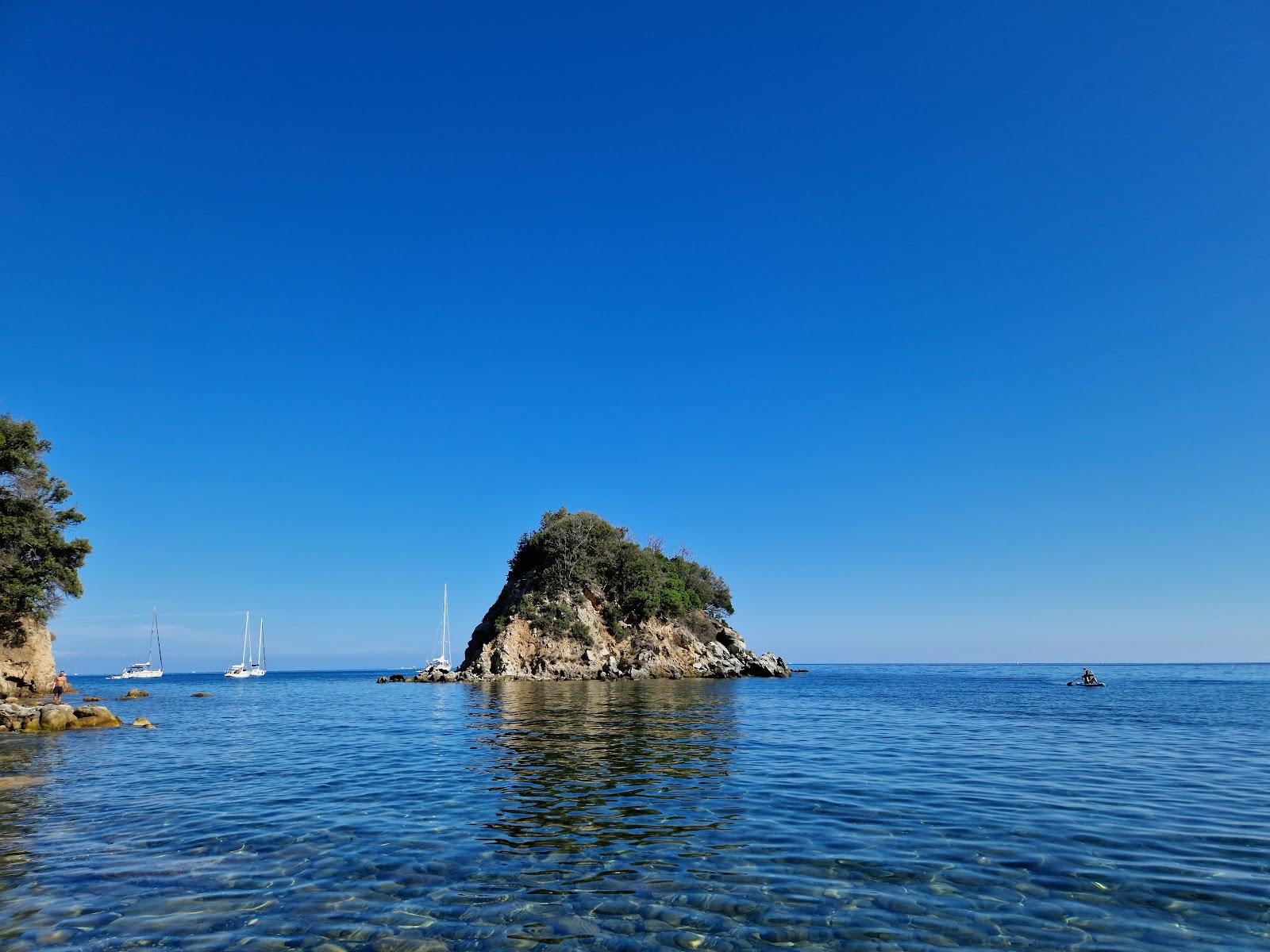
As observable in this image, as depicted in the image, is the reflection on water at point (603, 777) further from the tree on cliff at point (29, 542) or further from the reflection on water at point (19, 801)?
the tree on cliff at point (29, 542)

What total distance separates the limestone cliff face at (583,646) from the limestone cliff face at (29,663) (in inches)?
1750

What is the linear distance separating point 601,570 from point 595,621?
7921mm

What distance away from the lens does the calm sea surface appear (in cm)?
848

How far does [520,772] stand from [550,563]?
263 feet

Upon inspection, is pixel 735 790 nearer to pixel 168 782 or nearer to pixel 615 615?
pixel 168 782

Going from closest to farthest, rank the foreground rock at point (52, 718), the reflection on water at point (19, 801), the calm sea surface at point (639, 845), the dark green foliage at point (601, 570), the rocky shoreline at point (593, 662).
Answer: the calm sea surface at point (639, 845), the reflection on water at point (19, 801), the foreground rock at point (52, 718), the rocky shoreline at point (593, 662), the dark green foliage at point (601, 570)

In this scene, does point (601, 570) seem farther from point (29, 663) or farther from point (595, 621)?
point (29, 663)

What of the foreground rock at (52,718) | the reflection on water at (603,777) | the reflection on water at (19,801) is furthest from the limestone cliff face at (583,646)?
the reflection on water at (19,801)

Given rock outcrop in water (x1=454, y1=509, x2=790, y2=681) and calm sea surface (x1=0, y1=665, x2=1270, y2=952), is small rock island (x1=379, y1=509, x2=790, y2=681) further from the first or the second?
calm sea surface (x1=0, y1=665, x2=1270, y2=952)

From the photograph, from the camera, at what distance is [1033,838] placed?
1234 centimetres

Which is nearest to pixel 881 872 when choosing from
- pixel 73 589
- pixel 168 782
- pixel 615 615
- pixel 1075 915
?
pixel 1075 915

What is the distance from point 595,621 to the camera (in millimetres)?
96812

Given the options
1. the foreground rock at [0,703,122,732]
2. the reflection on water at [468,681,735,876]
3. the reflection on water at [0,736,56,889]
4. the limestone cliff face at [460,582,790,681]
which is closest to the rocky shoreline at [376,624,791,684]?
the limestone cliff face at [460,582,790,681]

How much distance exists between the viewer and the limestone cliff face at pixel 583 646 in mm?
90062
